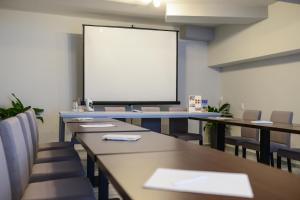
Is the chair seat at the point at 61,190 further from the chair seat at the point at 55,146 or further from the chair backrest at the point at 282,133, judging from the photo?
the chair backrest at the point at 282,133

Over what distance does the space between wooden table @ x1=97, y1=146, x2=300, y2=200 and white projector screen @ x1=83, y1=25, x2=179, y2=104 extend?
4562 mm

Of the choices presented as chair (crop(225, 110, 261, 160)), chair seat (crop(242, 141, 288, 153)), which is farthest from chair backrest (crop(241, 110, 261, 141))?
chair seat (crop(242, 141, 288, 153))

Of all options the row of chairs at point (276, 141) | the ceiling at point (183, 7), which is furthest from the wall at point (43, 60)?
the row of chairs at point (276, 141)

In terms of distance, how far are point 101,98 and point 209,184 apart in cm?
516

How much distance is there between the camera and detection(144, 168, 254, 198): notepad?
2.92 ft

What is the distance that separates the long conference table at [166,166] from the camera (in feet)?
2.90

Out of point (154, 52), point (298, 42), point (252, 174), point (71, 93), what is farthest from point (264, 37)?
point (252, 174)

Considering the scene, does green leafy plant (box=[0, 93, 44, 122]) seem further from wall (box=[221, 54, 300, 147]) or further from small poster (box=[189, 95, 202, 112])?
wall (box=[221, 54, 300, 147])

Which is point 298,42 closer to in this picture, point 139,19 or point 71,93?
point 139,19

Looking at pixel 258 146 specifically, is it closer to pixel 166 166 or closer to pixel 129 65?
pixel 166 166

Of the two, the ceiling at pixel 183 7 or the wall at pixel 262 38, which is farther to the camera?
the ceiling at pixel 183 7

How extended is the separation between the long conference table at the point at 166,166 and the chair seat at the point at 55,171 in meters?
0.33

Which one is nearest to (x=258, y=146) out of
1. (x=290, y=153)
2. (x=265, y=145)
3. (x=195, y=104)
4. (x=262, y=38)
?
(x=265, y=145)

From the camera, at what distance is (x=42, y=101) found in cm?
584
